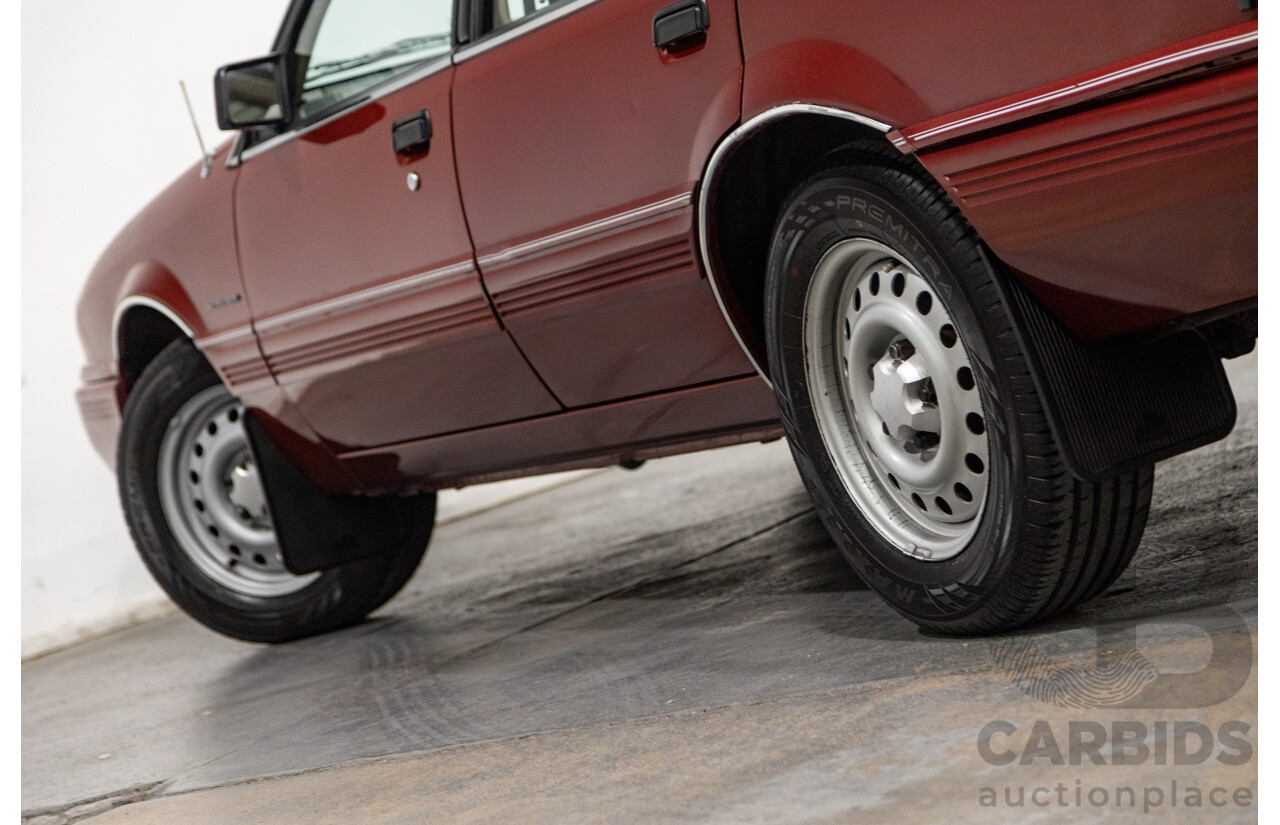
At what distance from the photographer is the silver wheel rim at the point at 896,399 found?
7.13 ft

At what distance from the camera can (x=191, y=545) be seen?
402 cm

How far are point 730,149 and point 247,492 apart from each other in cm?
221

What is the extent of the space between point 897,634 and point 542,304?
3.34 ft

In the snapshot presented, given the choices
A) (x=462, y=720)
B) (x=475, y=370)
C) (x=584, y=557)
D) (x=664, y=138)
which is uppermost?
(x=664, y=138)

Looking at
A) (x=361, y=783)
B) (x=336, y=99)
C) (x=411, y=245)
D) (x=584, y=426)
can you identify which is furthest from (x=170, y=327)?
(x=361, y=783)

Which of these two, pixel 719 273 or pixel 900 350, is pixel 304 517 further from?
pixel 900 350

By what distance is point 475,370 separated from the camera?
311 cm

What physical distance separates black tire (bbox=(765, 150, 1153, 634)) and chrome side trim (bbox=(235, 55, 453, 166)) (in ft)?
3.45

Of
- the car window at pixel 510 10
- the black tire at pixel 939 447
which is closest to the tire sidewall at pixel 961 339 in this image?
the black tire at pixel 939 447

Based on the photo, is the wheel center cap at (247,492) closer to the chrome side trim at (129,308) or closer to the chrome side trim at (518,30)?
the chrome side trim at (129,308)

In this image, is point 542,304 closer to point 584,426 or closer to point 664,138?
point 584,426

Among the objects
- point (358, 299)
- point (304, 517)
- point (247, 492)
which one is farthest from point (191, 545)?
point (358, 299)

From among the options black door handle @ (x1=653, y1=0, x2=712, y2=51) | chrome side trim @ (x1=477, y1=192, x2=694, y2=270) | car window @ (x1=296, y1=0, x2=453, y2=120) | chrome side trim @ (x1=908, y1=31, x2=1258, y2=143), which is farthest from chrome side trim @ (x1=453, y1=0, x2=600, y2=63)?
chrome side trim @ (x1=908, y1=31, x2=1258, y2=143)

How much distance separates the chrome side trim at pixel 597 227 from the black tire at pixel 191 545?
4.88 feet
